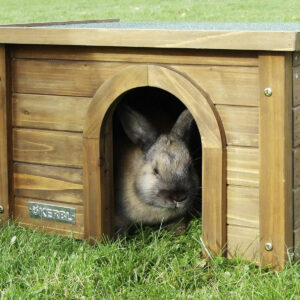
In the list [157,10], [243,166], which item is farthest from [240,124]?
[157,10]

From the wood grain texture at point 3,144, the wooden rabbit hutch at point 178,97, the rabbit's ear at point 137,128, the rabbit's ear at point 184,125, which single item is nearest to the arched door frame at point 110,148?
the wooden rabbit hutch at point 178,97

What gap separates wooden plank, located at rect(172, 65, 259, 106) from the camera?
2.94 meters

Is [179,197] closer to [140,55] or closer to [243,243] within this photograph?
[243,243]

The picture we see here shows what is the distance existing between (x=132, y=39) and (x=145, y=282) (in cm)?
111

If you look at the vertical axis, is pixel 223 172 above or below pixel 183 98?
below

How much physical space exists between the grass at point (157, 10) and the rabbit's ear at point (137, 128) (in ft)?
19.8

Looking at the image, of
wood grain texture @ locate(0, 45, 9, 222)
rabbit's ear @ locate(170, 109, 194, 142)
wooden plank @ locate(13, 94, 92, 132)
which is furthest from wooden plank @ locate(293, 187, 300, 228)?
wood grain texture @ locate(0, 45, 9, 222)

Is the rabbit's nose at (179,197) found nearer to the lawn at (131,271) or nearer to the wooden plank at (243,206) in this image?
the lawn at (131,271)

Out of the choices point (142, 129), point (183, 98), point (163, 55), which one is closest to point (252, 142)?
point (183, 98)

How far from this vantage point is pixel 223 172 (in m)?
3.05

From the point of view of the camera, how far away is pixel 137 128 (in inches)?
146

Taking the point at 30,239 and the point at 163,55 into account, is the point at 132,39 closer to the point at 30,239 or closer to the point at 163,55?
the point at 163,55

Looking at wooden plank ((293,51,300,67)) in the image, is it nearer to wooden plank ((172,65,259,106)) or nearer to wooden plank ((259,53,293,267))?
wooden plank ((259,53,293,267))

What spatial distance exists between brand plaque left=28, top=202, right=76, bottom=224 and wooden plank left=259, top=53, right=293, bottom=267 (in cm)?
107
